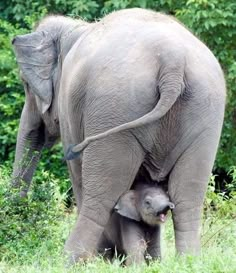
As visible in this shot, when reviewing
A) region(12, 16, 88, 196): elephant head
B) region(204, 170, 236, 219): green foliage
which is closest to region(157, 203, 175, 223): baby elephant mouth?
region(12, 16, 88, 196): elephant head

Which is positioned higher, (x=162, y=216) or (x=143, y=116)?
(x=143, y=116)

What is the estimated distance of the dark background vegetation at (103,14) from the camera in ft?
48.1

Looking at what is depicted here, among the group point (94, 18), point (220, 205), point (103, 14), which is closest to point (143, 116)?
point (220, 205)

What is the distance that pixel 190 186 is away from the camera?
26.1 feet

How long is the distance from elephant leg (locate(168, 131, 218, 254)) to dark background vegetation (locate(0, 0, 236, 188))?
613 centimetres

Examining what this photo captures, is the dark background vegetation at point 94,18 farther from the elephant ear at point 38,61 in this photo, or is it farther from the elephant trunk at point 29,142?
the elephant ear at point 38,61

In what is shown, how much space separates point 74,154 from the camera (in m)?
8.13

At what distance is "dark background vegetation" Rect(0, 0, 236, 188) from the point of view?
1465cm

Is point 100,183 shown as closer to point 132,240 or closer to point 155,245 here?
point 132,240

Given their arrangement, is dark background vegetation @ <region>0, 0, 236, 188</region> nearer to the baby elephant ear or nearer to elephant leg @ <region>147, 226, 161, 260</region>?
elephant leg @ <region>147, 226, 161, 260</region>

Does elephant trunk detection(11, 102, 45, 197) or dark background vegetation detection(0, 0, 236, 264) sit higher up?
elephant trunk detection(11, 102, 45, 197)

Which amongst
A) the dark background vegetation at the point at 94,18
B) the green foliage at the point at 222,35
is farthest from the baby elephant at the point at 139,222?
the green foliage at the point at 222,35

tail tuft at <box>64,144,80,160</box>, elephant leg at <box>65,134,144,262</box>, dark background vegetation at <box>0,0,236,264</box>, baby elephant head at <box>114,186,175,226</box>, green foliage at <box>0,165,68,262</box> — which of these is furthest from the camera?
dark background vegetation at <box>0,0,236,264</box>

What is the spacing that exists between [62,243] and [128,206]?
1.30 meters
